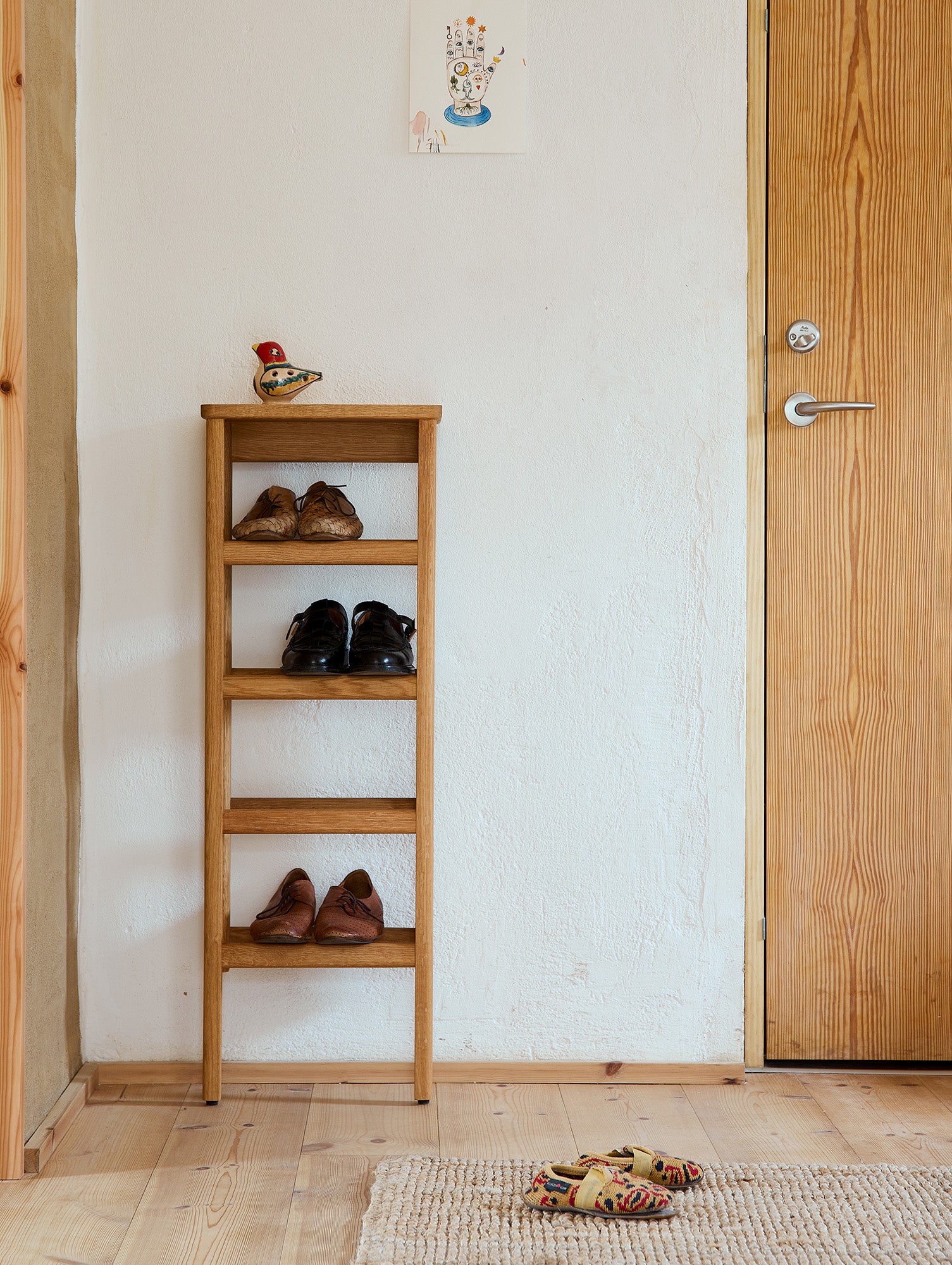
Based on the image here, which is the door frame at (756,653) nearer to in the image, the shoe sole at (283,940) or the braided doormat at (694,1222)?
the braided doormat at (694,1222)

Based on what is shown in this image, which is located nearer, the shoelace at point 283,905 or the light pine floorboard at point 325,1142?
the light pine floorboard at point 325,1142

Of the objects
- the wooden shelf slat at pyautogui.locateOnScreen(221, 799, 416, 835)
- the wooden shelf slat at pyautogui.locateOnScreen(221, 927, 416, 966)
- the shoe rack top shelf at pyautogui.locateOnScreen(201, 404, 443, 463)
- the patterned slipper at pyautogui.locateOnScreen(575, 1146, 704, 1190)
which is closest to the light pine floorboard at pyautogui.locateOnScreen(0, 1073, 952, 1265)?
the patterned slipper at pyautogui.locateOnScreen(575, 1146, 704, 1190)

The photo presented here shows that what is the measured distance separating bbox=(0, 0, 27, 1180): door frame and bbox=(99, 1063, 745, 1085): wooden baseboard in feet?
1.09

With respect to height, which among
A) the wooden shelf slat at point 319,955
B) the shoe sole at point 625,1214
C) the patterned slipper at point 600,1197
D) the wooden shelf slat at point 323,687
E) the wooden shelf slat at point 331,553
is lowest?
the shoe sole at point 625,1214

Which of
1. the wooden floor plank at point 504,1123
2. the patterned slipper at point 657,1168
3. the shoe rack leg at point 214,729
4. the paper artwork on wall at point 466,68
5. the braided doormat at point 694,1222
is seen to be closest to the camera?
the braided doormat at point 694,1222

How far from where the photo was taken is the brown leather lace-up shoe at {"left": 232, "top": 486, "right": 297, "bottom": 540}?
1654mm

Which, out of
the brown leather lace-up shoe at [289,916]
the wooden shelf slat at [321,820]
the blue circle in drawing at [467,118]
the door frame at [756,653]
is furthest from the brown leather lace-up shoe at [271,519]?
the door frame at [756,653]

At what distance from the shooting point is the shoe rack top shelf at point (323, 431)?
1630mm

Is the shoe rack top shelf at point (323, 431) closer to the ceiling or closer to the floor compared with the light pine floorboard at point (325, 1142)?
closer to the ceiling

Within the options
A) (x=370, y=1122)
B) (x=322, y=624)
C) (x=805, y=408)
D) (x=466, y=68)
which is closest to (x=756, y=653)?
(x=805, y=408)

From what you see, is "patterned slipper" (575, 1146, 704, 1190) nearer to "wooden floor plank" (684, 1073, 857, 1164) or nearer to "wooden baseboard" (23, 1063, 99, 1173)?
"wooden floor plank" (684, 1073, 857, 1164)

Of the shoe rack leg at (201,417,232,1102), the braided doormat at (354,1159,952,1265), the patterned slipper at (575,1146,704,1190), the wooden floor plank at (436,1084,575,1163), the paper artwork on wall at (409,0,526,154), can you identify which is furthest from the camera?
the paper artwork on wall at (409,0,526,154)

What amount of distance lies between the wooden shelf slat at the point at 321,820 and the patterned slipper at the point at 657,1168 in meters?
0.56

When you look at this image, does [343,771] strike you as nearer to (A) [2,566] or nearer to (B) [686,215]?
(A) [2,566]
